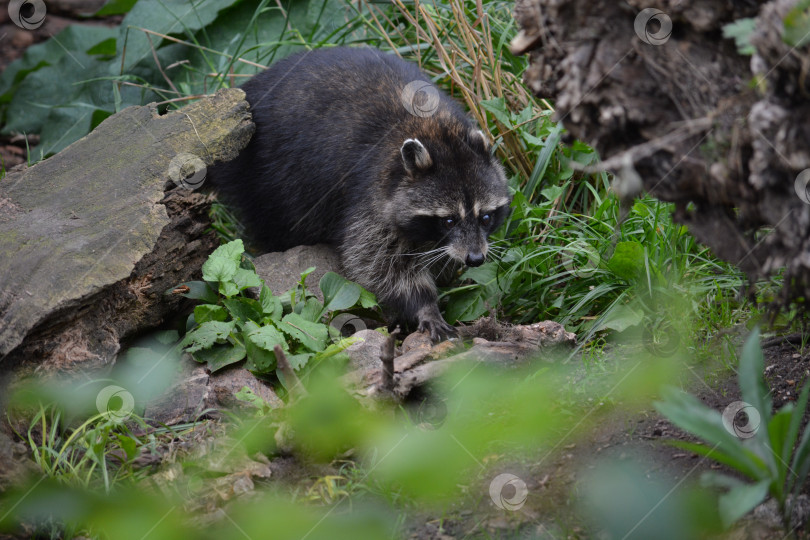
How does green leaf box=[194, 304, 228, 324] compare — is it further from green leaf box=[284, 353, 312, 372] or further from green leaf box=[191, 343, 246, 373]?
green leaf box=[284, 353, 312, 372]

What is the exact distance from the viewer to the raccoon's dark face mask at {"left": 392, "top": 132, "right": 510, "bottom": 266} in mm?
4641

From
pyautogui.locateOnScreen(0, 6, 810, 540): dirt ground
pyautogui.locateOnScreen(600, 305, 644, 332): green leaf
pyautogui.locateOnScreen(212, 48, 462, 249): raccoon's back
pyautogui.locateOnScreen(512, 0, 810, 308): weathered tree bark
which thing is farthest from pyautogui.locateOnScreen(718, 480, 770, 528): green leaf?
pyautogui.locateOnScreen(212, 48, 462, 249): raccoon's back

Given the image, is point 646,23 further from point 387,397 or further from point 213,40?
point 213,40

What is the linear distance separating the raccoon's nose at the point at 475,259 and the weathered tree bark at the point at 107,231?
1.43 metres

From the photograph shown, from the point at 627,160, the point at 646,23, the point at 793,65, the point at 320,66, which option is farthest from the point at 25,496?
the point at 320,66

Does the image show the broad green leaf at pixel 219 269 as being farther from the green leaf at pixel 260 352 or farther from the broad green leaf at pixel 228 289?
the green leaf at pixel 260 352

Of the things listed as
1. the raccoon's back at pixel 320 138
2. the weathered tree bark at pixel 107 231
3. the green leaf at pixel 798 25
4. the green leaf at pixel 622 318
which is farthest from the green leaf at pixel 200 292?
the green leaf at pixel 798 25

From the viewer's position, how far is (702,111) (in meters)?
2.30

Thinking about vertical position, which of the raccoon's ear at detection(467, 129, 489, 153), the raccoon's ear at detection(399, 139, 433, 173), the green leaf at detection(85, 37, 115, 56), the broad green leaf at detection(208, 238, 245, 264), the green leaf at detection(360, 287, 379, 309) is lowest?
the green leaf at detection(360, 287, 379, 309)

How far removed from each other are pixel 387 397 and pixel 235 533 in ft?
3.23

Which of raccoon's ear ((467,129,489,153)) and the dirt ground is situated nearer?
the dirt ground

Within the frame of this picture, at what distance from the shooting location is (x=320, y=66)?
17.7 feet

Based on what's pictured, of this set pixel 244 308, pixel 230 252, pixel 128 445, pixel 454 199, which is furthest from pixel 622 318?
pixel 128 445

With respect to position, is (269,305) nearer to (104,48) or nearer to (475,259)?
(475,259)
